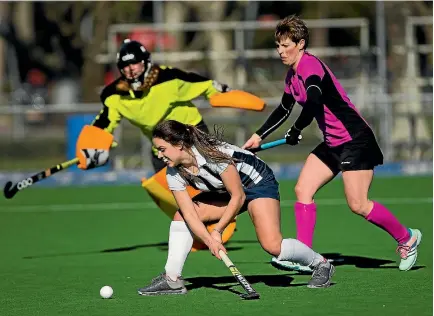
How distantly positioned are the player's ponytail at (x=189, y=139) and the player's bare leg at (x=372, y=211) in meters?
1.26

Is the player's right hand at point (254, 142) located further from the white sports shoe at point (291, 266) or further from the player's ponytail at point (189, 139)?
the player's ponytail at point (189, 139)

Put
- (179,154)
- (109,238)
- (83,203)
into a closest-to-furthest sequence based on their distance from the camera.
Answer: (179,154), (109,238), (83,203)

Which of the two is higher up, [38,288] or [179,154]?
[179,154]

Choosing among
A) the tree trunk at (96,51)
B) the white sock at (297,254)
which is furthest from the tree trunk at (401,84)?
the white sock at (297,254)

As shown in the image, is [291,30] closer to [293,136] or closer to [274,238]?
[293,136]

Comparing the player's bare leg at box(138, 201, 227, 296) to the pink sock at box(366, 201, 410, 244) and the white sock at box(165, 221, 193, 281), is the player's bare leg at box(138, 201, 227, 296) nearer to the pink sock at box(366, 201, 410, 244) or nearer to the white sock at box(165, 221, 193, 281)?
the white sock at box(165, 221, 193, 281)

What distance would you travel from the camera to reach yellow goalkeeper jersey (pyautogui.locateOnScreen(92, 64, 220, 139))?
30.9 ft

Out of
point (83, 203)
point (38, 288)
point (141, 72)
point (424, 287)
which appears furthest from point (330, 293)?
point (83, 203)

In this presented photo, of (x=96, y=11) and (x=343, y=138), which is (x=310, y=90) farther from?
(x=96, y=11)

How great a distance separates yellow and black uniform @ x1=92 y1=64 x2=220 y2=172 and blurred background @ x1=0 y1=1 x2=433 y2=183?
7952 mm

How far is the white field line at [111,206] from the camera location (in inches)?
541

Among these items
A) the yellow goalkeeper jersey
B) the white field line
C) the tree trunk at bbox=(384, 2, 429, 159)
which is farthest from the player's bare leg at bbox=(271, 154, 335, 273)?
the tree trunk at bbox=(384, 2, 429, 159)

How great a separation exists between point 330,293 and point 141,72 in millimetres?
2822

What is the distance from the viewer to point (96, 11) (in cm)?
2455
